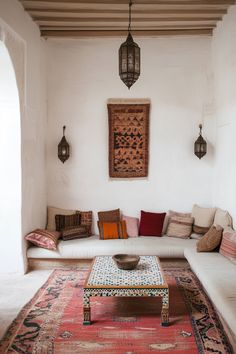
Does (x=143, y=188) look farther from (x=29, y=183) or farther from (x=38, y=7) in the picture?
(x=38, y=7)

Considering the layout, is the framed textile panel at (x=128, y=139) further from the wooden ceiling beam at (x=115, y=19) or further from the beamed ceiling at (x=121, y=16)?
the wooden ceiling beam at (x=115, y=19)

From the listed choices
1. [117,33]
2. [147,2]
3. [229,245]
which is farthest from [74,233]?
[147,2]

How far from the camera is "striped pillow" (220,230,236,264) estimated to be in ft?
13.7

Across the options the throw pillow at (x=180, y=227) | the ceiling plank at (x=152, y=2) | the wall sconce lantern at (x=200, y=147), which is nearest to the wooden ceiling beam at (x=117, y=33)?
the ceiling plank at (x=152, y=2)

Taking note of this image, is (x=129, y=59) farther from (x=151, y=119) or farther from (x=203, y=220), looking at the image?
(x=203, y=220)

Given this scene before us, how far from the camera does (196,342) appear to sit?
3135 millimetres

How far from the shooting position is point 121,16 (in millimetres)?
5152

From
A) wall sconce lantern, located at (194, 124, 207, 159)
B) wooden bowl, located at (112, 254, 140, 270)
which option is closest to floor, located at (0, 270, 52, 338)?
wooden bowl, located at (112, 254, 140, 270)

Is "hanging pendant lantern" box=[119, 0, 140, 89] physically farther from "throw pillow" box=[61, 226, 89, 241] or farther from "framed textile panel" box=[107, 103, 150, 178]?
"throw pillow" box=[61, 226, 89, 241]

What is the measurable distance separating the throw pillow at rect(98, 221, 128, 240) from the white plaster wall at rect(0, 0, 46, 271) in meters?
0.99

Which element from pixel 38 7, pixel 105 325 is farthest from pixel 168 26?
pixel 105 325

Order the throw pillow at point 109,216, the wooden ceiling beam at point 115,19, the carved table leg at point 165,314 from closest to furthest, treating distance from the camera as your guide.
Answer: the carved table leg at point 165,314, the wooden ceiling beam at point 115,19, the throw pillow at point 109,216

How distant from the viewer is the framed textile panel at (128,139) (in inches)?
238

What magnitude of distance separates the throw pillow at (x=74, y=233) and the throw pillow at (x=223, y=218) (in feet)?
6.59
